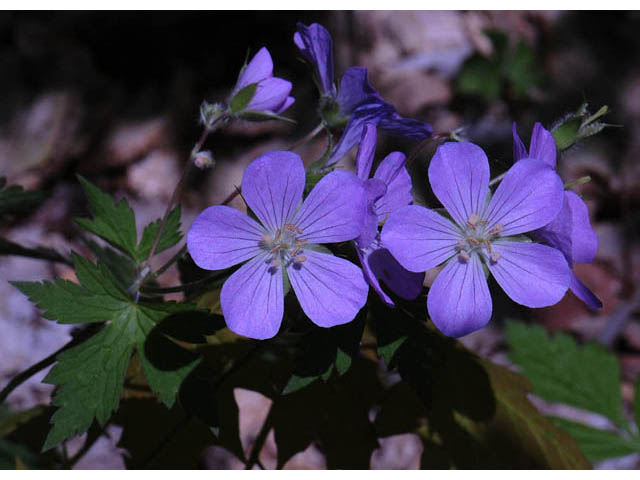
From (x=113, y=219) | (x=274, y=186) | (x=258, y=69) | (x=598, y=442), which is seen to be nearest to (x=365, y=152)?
(x=274, y=186)

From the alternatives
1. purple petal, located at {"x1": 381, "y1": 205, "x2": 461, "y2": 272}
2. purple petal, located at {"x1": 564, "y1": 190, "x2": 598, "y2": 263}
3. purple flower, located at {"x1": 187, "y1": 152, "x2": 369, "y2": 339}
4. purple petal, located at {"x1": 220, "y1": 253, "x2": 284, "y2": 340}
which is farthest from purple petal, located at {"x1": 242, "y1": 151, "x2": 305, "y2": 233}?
purple petal, located at {"x1": 564, "y1": 190, "x2": 598, "y2": 263}

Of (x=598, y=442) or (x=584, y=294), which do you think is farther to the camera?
(x=598, y=442)

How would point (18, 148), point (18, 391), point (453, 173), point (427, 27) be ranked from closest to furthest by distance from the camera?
point (453, 173) → point (18, 391) → point (18, 148) → point (427, 27)

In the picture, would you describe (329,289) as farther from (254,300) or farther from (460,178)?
(460,178)

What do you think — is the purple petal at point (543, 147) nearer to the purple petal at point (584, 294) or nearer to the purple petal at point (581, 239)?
the purple petal at point (581, 239)

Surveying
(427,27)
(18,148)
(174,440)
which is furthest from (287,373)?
(427,27)

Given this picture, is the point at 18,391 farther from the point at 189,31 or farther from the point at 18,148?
the point at 189,31
